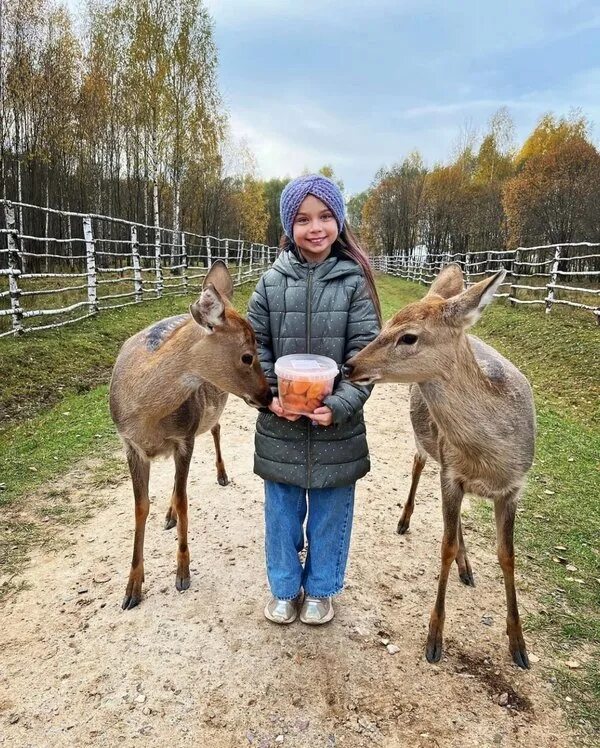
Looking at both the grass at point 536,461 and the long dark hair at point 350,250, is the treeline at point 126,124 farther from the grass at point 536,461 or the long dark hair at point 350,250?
the long dark hair at point 350,250

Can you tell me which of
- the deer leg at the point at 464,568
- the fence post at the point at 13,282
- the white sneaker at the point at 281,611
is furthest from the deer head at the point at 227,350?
the fence post at the point at 13,282

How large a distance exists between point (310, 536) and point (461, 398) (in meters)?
1.09

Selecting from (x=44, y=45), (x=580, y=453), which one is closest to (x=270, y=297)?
(x=580, y=453)

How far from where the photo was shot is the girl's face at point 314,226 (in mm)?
2488

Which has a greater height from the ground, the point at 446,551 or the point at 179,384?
the point at 179,384

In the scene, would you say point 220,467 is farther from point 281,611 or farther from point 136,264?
point 136,264

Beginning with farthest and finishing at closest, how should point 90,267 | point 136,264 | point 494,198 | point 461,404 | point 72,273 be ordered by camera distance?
point 494,198 → point 72,273 → point 136,264 → point 90,267 → point 461,404

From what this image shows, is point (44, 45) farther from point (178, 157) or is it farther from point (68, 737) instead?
point (68, 737)

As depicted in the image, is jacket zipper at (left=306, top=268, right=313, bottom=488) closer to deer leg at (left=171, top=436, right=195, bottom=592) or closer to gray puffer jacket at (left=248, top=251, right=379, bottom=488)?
gray puffer jacket at (left=248, top=251, right=379, bottom=488)

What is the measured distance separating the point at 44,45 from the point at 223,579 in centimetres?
2349

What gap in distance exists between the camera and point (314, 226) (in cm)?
251

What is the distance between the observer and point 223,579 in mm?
3252

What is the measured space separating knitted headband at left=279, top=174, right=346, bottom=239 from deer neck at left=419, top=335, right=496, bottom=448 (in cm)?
87

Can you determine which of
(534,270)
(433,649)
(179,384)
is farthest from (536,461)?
(534,270)
